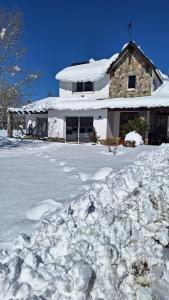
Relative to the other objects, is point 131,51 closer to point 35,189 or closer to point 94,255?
point 35,189

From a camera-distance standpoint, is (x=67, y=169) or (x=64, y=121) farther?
(x=64, y=121)

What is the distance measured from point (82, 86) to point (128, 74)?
12.7 ft

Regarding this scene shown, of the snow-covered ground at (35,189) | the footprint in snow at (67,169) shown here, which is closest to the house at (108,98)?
the footprint in snow at (67,169)

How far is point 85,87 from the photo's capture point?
22.6m

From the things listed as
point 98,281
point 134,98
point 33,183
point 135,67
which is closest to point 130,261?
point 98,281

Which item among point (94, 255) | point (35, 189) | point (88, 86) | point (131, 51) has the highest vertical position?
point (131, 51)

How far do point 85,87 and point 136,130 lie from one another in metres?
A: 6.67

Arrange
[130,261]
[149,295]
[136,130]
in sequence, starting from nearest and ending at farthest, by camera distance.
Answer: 1. [149,295]
2. [130,261]
3. [136,130]

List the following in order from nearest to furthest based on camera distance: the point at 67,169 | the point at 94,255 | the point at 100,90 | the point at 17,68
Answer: the point at 94,255
the point at 67,169
the point at 17,68
the point at 100,90

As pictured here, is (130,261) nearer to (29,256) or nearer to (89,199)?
(89,199)

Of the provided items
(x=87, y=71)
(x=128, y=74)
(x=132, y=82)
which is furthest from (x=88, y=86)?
(x=132, y=82)

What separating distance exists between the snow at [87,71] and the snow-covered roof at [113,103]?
155cm

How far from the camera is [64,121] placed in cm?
2167

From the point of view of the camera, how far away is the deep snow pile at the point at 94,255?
278cm
